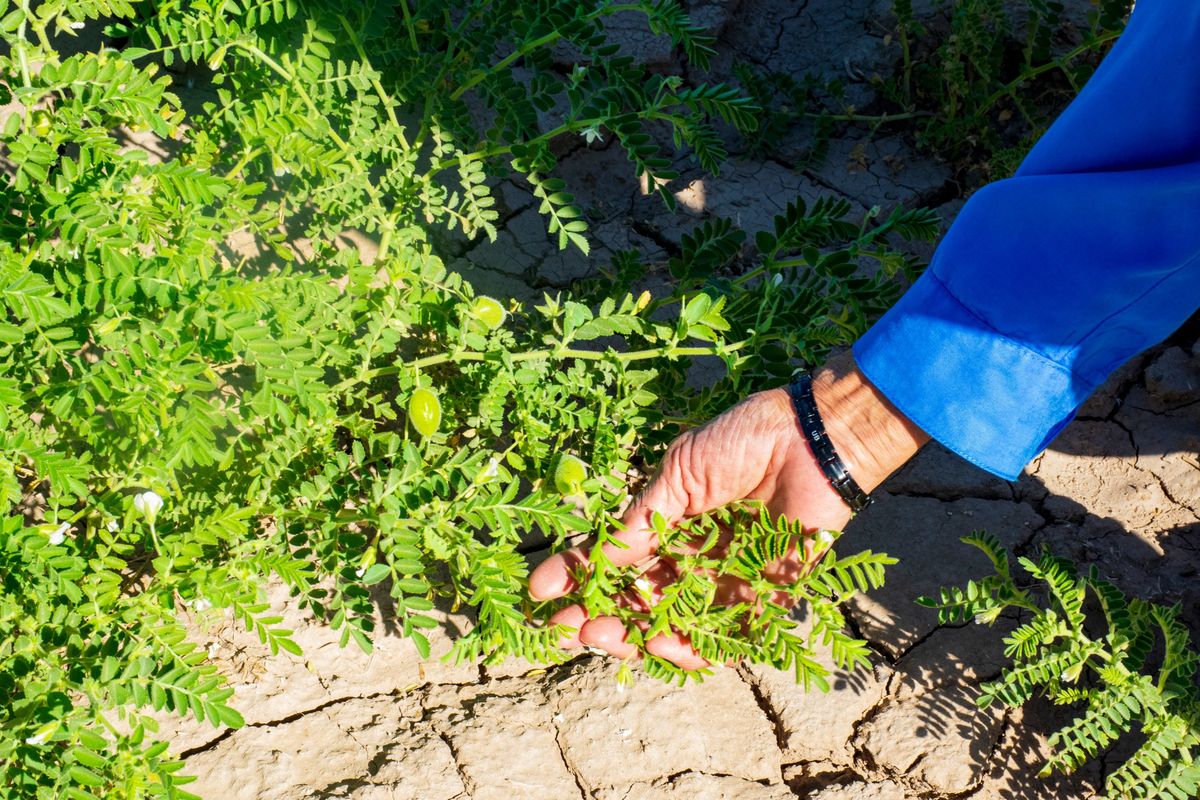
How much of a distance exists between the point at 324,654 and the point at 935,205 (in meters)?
2.78

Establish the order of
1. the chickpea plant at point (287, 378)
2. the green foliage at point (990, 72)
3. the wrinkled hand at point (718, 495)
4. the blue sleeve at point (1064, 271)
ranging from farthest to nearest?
the green foliage at point (990, 72)
the wrinkled hand at point (718, 495)
the blue sleeve at point (1064, 271)
the chickpea plant at point (287, 378)

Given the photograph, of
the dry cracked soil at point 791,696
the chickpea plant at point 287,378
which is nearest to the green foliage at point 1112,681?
the dry cracked soil at point 791,696

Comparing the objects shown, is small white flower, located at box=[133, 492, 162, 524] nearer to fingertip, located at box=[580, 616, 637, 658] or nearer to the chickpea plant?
the chickpea plant

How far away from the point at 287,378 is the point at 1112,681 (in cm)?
192

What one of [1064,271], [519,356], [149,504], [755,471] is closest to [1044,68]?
[1064,271]

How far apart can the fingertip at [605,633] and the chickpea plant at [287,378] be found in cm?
11

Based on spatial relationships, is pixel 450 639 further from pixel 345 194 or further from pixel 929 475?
pixel 929 475

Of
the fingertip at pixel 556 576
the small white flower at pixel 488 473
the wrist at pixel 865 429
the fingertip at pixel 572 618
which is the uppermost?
the small white flower at pixel 488 473

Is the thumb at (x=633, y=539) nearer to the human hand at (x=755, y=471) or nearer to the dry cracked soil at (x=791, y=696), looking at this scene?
the human hand at (x=755, y=471)

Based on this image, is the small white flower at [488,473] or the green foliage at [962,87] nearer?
the small white flower at [488,473]

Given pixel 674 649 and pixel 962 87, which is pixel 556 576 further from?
pixel 962 87

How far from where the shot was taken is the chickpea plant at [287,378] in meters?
1.92

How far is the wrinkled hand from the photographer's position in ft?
7.96

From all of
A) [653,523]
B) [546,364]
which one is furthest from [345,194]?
[653,523]
